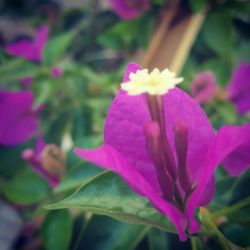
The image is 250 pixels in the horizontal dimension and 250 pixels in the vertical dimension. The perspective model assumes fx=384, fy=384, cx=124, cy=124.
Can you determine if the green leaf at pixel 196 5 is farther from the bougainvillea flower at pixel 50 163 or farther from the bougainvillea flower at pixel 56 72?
the bougainvillea flower at pixel 50 163

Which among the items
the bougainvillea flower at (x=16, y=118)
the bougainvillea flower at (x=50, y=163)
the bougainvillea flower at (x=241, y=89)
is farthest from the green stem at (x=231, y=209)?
the bougainvillea flower at (x=16, y=118)

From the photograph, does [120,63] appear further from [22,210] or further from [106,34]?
[22,210]

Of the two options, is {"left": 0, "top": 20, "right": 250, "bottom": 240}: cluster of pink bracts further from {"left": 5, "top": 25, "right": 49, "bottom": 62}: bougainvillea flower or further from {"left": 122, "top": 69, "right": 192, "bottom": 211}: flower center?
{"left": 5, "top": 25, "right": 49, "bottom": 62}: bougainvillea flower

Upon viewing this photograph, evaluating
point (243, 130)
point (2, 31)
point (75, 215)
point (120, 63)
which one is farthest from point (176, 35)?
point (2, 31)

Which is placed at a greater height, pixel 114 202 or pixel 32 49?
pixel 32 49

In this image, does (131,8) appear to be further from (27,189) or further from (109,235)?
(109,235)

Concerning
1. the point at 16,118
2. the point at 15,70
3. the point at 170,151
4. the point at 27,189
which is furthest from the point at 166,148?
the point at 16,118
